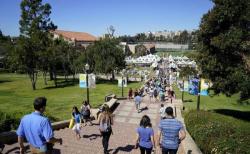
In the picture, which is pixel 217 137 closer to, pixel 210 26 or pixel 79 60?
pixel 210 26

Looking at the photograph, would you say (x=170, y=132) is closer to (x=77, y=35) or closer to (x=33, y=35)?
(x=33, y=35)

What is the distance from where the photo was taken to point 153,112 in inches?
866

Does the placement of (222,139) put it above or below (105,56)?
below

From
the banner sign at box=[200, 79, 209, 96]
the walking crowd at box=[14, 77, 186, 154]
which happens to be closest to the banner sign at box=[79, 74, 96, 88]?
the banner sign at box=[200, 79, 209, 96]

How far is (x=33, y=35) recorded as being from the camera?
1893 inches

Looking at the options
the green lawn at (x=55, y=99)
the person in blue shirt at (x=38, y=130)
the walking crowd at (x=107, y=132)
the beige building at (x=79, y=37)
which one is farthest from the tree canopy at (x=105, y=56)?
the beige building at (x=79, y=37)

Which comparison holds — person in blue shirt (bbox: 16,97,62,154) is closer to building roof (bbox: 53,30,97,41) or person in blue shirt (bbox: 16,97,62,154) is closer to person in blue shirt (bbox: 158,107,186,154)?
person in blue shirt (bbox: 158,107,186,154)

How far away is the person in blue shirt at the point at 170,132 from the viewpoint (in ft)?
21.0

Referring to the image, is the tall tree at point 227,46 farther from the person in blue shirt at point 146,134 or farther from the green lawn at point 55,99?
the person in blue shirt at point 146,134

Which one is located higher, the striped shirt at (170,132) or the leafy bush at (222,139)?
the striped shirt at (170,132)

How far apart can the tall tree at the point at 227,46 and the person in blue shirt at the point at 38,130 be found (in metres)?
15.3

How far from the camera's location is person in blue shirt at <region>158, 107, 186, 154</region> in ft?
21.0

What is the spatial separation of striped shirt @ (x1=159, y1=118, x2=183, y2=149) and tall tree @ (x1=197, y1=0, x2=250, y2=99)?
504 inches

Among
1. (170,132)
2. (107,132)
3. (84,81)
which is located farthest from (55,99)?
(170,132)
